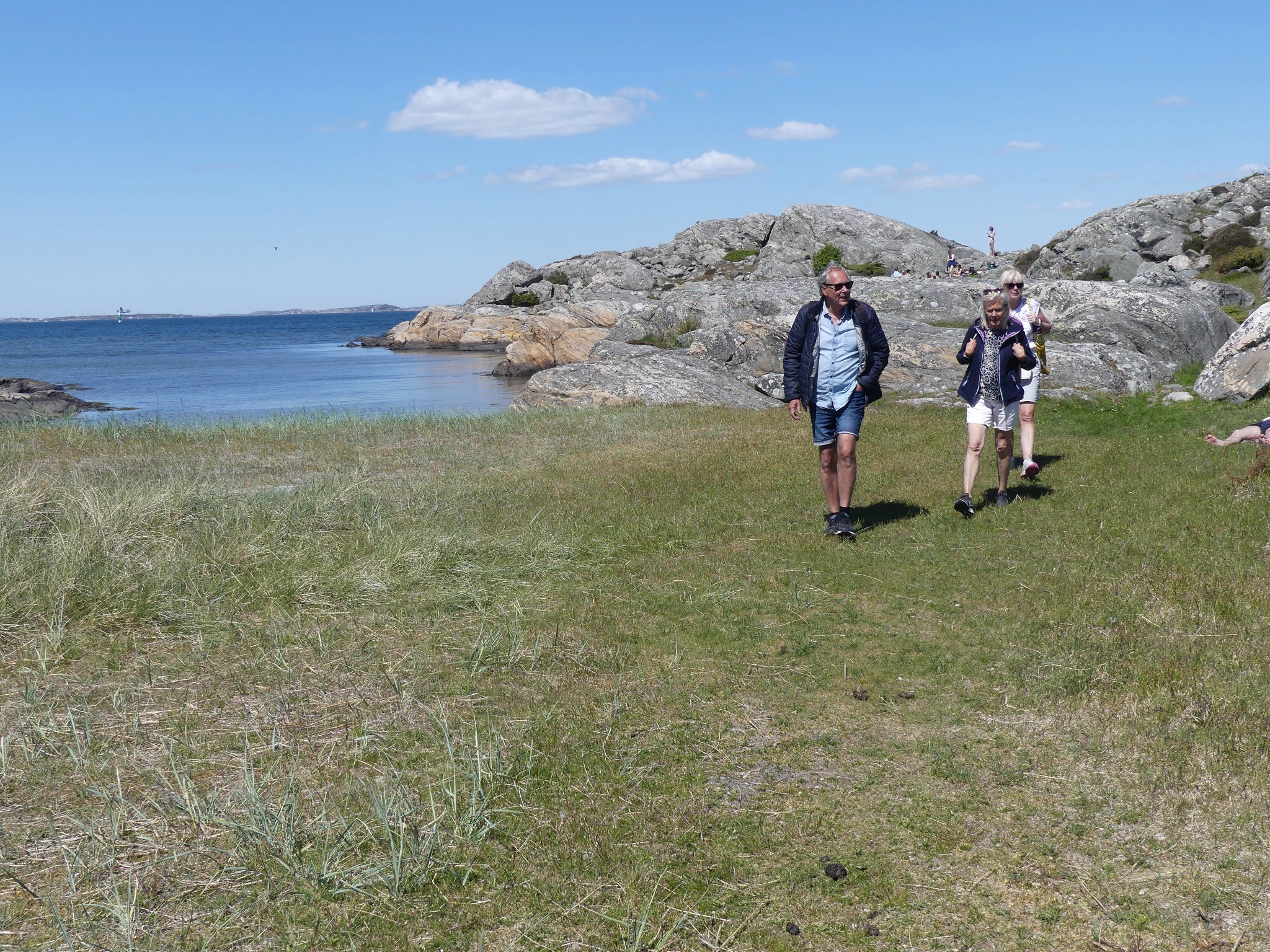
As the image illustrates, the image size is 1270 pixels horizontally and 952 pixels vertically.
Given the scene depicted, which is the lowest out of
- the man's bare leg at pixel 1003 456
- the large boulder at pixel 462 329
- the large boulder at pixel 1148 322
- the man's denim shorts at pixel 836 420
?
the man's bare leg at pixel 1003 456

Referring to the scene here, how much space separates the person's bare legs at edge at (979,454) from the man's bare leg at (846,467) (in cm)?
140

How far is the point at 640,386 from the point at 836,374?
13.2m

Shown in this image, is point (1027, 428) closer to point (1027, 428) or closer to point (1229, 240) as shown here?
point (1027, 428)

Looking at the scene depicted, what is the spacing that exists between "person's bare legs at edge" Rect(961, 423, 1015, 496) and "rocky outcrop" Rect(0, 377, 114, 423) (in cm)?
2179

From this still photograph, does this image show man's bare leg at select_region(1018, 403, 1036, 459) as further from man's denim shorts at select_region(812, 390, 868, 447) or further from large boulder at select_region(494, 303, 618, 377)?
large boulder at select_region(494, 303, 618, 377)

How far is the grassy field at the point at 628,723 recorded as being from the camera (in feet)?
12.0

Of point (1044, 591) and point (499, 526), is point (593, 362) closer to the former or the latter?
point (499, 526)

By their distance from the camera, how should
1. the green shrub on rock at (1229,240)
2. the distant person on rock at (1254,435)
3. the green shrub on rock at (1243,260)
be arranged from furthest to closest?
the green shrub on rock at (1229,240) < the green shrub on rock at (1243,260) < the distant person on rock at (1254,435)

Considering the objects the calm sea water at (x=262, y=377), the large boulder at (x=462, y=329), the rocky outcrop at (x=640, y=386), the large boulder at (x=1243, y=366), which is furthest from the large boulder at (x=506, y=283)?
the large boulder at (x=1243, y=366)

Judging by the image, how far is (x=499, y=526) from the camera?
31.8ft

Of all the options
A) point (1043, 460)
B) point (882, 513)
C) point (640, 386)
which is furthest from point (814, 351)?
point (640, 386)

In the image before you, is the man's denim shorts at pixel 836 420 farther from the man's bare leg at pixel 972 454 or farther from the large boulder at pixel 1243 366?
the large boulder at pixel 1243 366

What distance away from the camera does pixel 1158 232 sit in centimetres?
4778

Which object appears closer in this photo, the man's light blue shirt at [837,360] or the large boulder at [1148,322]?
the man's light blue shirt at [837,360]
